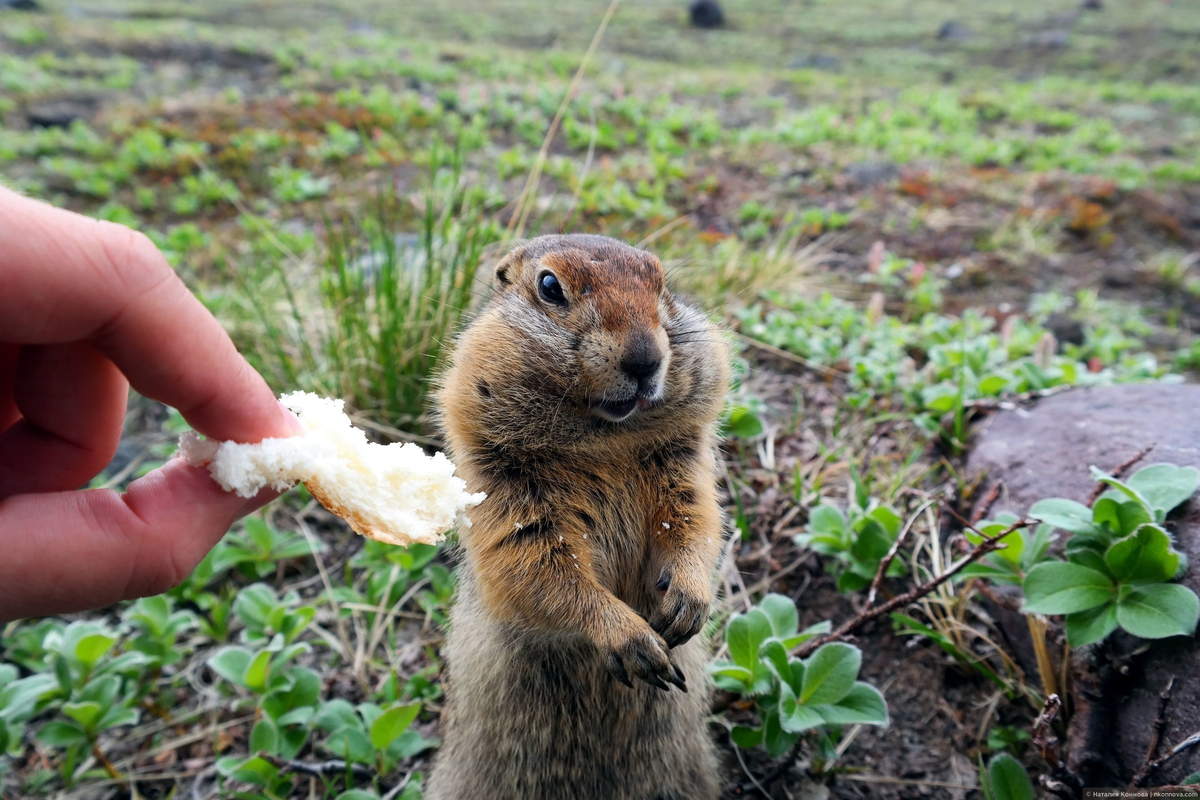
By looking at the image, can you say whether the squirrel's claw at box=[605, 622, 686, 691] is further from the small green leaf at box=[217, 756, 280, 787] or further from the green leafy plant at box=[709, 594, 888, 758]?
the small green leaf at box=[217, 756, 280, 787]

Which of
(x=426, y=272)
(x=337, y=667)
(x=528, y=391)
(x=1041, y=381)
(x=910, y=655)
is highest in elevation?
(x=528, y=391)

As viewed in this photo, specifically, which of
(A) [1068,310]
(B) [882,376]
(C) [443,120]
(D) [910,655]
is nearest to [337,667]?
(D) [910,655]

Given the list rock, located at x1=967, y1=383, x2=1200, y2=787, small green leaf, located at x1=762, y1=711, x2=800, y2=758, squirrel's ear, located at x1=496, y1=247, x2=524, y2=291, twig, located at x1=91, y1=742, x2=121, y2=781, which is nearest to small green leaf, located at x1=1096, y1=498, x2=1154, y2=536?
rock, located at x1=967, y1=383, x2=1200, y2=787

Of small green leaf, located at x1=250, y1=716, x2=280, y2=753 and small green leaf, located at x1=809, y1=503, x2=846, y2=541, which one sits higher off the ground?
small green leaf, located at x1=809, y1=503, x2=846, y2=541

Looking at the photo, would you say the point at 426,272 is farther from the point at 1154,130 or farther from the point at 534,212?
the point at 1154,130

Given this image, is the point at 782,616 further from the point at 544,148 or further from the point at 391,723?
the point at 544,148

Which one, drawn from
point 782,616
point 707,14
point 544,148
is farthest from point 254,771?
point 707,14
